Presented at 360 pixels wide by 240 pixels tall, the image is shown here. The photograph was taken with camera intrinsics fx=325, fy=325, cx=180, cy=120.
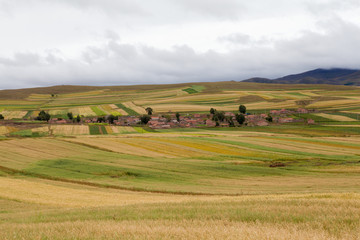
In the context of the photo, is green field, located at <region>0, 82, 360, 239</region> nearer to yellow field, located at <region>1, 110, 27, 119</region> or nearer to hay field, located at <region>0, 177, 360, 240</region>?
hay field, located at <region>0, 177, 360, 240</region>

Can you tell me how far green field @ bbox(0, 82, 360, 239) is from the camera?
946cm

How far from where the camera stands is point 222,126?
9856cm

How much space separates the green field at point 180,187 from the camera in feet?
31.0

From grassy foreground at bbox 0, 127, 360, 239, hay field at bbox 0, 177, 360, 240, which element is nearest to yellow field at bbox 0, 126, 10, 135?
grassy foreground at bbox 0, 127, 360, 239

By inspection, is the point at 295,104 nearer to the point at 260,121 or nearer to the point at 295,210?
the point at 260,121

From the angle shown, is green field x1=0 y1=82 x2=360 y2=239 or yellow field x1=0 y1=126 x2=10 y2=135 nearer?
green field x1=0 y1=82 x2=360 y2=239

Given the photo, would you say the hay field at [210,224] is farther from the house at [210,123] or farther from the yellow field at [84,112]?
the yellow field at [84,112]

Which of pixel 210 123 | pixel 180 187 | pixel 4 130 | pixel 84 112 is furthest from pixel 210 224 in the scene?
pixel 84 112

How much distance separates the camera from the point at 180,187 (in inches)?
1204

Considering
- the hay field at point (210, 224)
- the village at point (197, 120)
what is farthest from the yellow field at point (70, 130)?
the hay field at point (210, 224)

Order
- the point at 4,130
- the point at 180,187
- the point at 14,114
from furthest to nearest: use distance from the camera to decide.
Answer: the point at 14,114 < the point at 4,130 < the point at 180,187

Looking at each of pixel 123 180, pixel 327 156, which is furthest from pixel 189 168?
pixel 327 156

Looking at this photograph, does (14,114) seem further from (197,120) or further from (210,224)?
(210,224)

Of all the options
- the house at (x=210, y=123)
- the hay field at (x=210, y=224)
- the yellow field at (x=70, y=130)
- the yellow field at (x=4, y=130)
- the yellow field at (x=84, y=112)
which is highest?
the hay field at (x=210, y=224)
